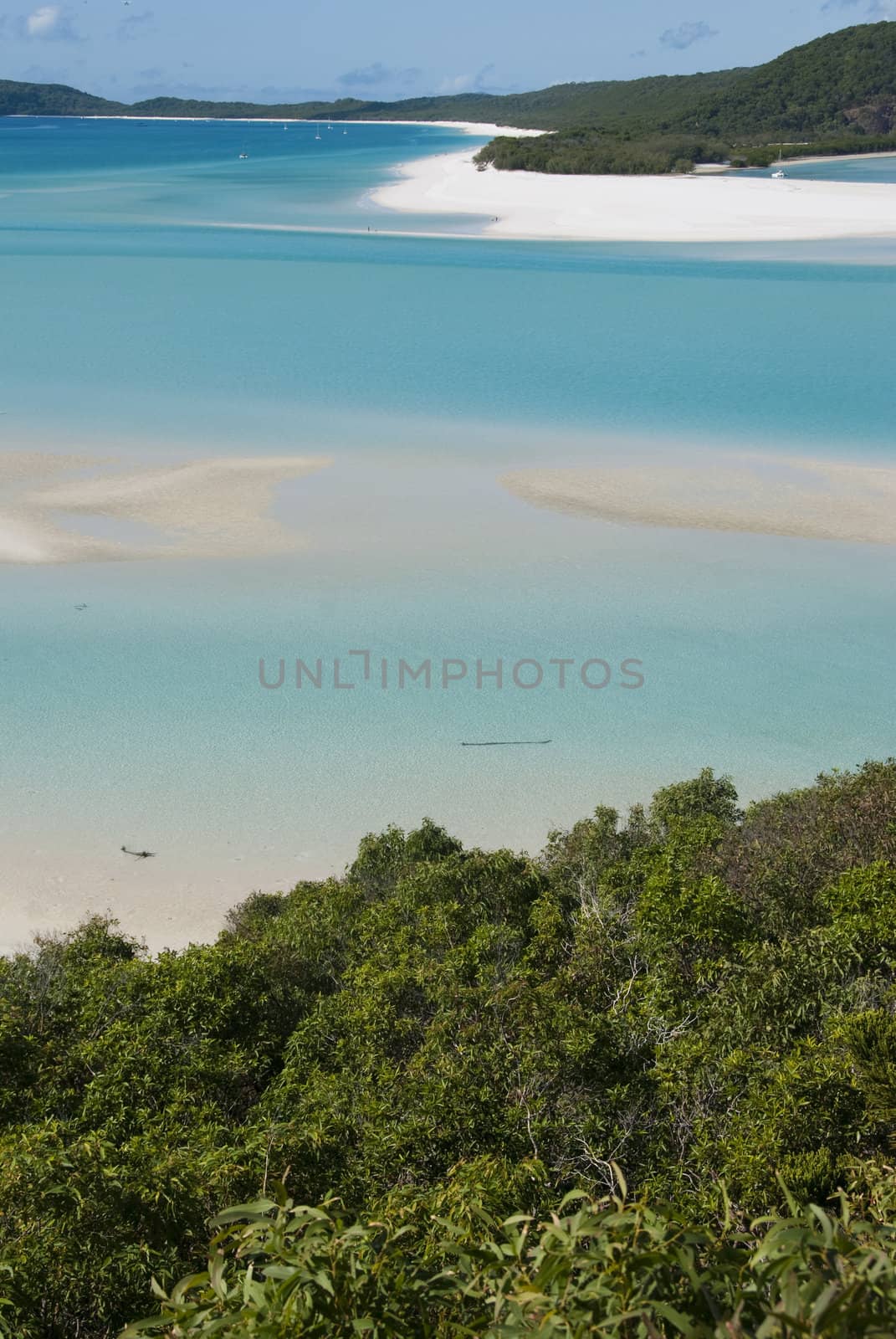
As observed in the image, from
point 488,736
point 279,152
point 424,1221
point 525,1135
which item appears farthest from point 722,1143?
point 279,152

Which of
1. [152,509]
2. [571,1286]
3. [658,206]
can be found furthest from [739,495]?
[658,206]

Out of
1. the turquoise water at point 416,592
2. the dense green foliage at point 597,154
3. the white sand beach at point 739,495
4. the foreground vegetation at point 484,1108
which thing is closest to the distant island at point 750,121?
the dense green foliage at point 597,154

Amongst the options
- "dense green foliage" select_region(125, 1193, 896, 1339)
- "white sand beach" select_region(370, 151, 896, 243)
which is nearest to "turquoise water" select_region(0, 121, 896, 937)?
"dense green foliage" select_region(125, 1193, 896, 1339)

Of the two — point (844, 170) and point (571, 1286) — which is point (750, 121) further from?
point (571, 1286)

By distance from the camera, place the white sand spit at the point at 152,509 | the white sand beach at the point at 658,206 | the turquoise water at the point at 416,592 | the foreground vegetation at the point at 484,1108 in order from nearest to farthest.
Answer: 1. the foreground vegetation at the point at 484,1108
2. the turquoise water at the point at 416,592
3. the white sand spit at the point at 152,509
4. the white sand beach at the point at 658,206

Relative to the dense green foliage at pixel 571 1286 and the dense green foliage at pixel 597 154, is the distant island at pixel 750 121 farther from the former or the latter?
the dense green foliage at pixel 571 1286

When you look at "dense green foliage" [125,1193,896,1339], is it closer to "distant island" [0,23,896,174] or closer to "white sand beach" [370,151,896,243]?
"white sand beach" [370,151,896,243]
